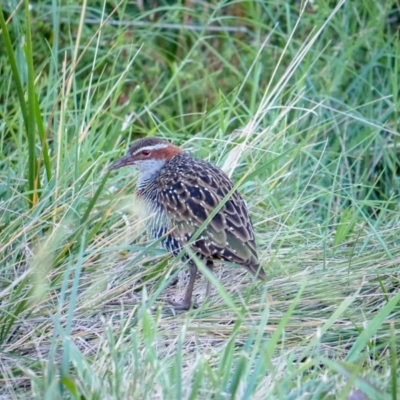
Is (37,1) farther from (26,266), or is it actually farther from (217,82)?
(26,266)

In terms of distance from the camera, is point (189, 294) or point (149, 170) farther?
point (149, 170)

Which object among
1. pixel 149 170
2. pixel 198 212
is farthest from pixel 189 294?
pixel 149 170

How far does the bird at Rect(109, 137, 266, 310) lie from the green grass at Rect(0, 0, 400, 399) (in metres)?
0.13

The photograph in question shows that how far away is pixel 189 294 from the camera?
478 centimetres

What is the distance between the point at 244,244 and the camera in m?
4.58

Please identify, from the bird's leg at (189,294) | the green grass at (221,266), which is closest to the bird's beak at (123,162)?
the green grass at (221,266)

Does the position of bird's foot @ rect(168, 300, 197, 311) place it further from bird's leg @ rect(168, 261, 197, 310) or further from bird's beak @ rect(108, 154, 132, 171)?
bird's beak @ rect(108, 154, 132, 171)

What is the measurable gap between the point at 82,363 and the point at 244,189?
2442 millimetres

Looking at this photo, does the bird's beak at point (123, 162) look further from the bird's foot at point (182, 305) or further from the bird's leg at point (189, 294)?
the bird's foot at point (182, 305)

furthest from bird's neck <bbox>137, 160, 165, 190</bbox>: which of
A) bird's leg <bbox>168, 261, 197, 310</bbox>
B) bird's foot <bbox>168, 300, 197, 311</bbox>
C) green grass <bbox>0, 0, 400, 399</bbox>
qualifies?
bird's foot <bbox>168, 300, 197, 311</bbox>

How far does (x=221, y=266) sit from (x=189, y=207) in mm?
480

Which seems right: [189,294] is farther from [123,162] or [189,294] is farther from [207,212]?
[123,162]

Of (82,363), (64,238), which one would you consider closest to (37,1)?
(64,238)

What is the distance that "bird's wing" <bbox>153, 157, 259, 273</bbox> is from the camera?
4.59 meters
